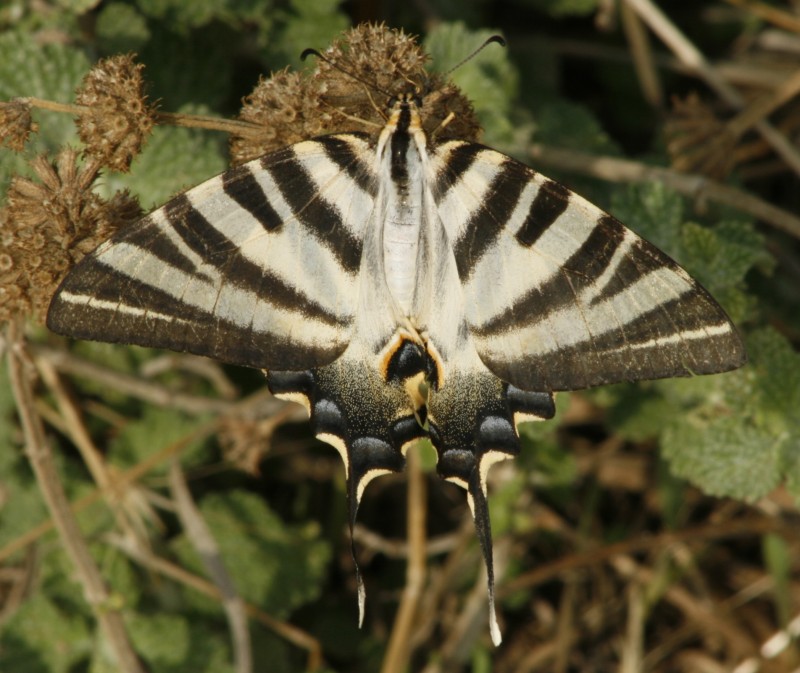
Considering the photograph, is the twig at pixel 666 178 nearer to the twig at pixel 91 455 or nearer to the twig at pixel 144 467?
the twig at pixel 144 467

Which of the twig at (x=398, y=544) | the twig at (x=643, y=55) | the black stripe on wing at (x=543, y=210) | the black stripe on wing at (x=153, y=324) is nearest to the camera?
the black stripe on wing at (x=153, y=324)

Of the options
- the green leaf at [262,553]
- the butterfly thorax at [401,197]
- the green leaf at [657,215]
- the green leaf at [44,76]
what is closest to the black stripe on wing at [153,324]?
the butterfly thorax at [401,197]

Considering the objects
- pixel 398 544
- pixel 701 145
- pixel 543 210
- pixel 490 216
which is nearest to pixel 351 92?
pixel 490 216

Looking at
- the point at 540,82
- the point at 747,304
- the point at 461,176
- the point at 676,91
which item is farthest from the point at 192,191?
the point at 676,91

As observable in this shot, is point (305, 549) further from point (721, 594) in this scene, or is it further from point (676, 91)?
point (676, 91)

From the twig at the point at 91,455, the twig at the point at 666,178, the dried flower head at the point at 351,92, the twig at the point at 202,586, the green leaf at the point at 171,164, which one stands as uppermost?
the dried flower head at the point at 351,92

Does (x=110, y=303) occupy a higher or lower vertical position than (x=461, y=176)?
lower

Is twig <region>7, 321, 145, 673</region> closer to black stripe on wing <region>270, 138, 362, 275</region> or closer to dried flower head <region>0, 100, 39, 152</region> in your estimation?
dried flower head <region>0, 100, 39, 152</region>
